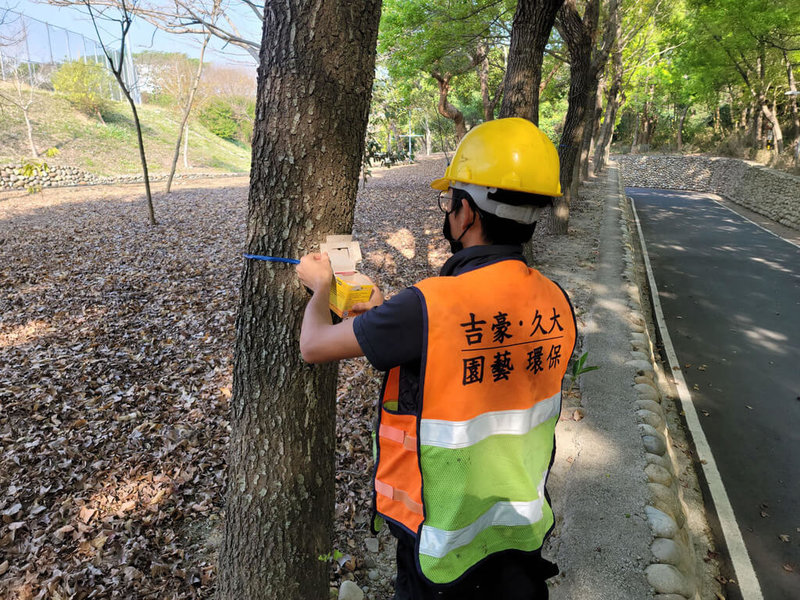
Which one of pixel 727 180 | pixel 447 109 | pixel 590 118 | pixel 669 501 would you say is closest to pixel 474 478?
pixel 669 501

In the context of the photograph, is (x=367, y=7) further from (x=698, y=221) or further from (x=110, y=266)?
(x=698, y=221)

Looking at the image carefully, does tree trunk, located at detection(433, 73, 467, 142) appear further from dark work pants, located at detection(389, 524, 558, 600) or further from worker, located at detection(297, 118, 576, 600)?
dark work pants, located at detection(389, 524, 558, 600)

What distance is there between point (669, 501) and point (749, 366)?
4216 mm

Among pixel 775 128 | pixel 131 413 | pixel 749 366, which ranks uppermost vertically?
pixel 775 128

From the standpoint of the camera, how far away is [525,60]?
716 centimetres

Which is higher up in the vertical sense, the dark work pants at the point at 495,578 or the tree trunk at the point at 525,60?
the tree trunk at the point at 525,60

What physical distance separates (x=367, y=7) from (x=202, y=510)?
3.21 metres

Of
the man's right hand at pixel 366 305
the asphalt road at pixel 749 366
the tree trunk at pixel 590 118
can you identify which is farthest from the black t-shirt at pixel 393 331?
the tree trunk at pixel 590 118

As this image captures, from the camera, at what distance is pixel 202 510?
3268mm

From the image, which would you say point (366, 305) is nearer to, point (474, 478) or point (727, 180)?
point (474, 478)

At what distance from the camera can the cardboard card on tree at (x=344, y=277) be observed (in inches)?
66.9

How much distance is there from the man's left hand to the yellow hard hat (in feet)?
1.90

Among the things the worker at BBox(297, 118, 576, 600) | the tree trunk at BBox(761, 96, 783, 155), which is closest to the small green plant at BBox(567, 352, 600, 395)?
the worker at BBox(297, 118, 576, 600)

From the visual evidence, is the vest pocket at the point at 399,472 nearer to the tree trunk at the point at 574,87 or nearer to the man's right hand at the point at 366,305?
the man's right hand at the point at 366,305
